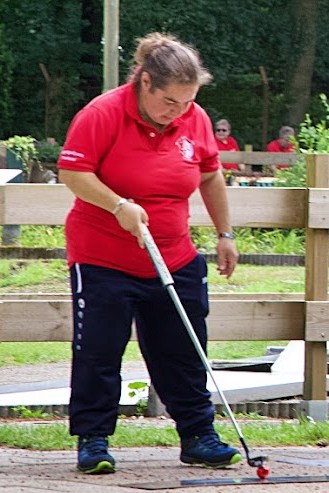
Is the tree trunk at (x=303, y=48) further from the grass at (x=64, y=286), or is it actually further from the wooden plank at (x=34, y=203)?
the wooden plank at (x=34, y=203)

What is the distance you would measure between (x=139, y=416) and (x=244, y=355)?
257 cm

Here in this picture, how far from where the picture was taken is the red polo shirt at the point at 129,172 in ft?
16.0

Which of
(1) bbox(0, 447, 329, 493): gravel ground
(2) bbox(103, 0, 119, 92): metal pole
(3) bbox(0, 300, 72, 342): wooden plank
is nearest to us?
(1) bbox(0, 447, 329, 493): gravel ground

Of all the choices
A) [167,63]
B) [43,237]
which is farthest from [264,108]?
[167,63]

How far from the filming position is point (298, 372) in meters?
7.61

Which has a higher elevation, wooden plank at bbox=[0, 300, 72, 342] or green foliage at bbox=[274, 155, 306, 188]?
green foliage at bbox=[274, 155, 306, 188]

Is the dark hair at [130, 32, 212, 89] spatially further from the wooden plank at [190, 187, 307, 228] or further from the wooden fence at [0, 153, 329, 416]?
the wooden plank at [190, 187, 307, 228]

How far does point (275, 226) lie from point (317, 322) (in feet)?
1.61

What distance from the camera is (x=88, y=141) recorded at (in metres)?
4.86

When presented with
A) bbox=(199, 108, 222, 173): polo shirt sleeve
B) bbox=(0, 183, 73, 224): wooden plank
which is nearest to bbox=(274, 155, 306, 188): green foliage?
bbox=(0, 183, 73, 224): wooden plank

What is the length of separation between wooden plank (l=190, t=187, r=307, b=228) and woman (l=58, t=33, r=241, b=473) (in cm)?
145

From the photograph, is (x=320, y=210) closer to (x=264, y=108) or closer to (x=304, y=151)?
(x=304, y=151)

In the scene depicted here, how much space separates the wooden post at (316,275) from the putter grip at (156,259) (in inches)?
73.9

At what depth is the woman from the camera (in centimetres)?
487
